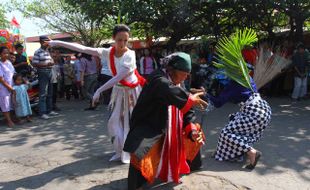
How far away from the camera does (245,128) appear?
4535mm

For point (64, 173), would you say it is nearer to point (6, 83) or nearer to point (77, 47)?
point (77, 47)

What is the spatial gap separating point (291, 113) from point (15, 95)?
5823 millimetres

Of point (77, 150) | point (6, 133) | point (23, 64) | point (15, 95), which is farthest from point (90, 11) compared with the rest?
point (77, 150)

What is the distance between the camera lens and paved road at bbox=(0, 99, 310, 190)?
409 cm

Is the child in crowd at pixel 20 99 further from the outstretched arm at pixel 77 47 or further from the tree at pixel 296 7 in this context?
the tree at pixel 296 7

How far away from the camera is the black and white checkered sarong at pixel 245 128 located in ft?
14.7

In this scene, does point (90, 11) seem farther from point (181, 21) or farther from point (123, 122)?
point (123, 122)

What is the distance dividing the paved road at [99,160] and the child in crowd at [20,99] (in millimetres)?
351

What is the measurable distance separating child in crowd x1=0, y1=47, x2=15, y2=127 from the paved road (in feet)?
1.19

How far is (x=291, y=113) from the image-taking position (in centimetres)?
813

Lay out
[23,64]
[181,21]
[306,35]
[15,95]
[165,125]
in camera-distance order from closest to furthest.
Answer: [165,125] → [15,95] → [23,64] → [181,21] → [306,35]

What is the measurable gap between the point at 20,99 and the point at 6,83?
48 centimetres

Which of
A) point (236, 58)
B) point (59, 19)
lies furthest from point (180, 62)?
point (59, 19)

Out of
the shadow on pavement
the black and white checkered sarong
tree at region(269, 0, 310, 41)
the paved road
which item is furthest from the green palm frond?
tree at region(269, 0, 310, 41)
